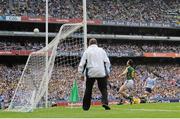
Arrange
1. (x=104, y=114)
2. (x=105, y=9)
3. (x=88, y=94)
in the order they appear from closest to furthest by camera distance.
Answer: (x=104, y=114), (x=88, y=94), (x=105, y=9)

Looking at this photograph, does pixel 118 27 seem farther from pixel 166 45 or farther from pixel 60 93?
pixel 60 93

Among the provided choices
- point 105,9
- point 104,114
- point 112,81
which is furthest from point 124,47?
point 104,114

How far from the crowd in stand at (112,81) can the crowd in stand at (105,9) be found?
5009 millimetres

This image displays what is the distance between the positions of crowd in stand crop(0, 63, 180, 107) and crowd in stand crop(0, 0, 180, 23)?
5.01 metres

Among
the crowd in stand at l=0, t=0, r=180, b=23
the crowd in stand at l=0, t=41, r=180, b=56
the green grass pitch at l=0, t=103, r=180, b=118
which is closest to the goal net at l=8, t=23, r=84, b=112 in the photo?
the green grass pitch at l=0, t=103, r=180, b=118

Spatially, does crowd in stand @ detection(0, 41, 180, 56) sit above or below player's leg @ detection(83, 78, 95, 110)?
below

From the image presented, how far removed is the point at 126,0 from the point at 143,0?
2189 millimetres

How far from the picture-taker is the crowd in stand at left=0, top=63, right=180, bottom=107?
37.1 metres

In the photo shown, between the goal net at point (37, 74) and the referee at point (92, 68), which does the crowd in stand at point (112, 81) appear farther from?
the referee at point (92, 68)

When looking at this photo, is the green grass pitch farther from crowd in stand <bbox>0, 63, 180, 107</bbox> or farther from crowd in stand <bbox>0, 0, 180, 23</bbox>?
crowd in stand <bbox>0, 0, 180, 23</bbox>

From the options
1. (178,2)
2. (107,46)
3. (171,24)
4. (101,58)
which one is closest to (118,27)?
(107,46)

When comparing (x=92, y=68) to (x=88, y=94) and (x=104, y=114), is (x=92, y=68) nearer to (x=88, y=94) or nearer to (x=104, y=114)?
(x=88, y=94)

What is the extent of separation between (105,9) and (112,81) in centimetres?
1082

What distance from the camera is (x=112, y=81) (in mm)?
48062
